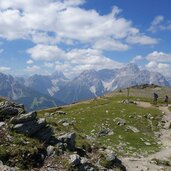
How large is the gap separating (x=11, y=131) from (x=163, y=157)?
68.3ft

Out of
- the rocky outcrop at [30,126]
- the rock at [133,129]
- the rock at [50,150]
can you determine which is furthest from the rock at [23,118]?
the rock at [133,129]

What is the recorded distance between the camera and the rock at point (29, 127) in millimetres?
28719

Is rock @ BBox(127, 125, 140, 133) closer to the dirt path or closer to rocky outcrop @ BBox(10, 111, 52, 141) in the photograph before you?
the dirt path

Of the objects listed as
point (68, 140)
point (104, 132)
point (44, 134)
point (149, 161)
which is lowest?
point (149, 161)

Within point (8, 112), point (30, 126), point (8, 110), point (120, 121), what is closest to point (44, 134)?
point (30, 126)

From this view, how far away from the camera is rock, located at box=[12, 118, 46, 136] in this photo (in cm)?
2872

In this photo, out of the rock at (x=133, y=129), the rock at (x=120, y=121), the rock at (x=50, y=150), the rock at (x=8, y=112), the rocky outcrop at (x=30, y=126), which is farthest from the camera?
the rock at (x=120, y=121)

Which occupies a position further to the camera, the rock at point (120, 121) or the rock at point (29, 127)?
the rock at point (120, 121)

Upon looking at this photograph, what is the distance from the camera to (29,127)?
2944 cm

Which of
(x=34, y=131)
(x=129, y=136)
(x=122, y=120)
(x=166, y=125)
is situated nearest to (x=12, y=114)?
(x=34, y=131)

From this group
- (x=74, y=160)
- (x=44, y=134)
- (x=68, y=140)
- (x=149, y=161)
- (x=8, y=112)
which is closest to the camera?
(x=74, y=160)

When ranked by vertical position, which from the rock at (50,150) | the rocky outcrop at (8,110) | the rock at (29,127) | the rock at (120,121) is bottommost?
the rock at (120,121)

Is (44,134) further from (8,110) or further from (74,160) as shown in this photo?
(74,160)

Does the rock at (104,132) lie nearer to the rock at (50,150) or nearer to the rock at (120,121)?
the rock at (120,121)
